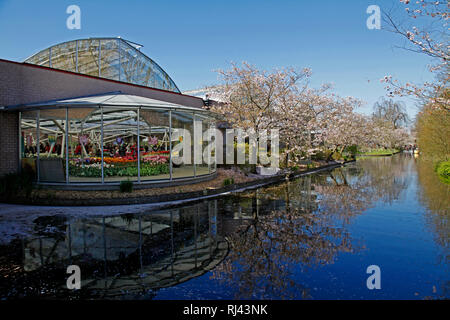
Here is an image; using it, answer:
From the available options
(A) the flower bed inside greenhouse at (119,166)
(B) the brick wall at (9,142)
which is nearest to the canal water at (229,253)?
(A) the flower bed inside greenhouse at (119,166)

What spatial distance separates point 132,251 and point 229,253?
5.93 ft

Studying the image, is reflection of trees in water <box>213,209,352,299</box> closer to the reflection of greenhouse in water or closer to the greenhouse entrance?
the reflection of greenhouse in water

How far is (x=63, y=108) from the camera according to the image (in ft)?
37.7

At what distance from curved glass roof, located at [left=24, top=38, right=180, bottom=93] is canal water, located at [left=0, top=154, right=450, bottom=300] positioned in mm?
12206

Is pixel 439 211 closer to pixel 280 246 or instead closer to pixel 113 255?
pixel 280 246

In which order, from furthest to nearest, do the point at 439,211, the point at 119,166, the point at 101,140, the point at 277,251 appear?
the point at 119,166 < the point at 101,140 < the point at 439,211 < the point at 277,251

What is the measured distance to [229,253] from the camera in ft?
18.4

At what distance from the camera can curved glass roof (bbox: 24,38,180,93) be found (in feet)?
61.7

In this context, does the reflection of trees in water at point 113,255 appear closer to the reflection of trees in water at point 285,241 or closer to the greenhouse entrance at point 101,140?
the reflection of trees in water at point 285,241

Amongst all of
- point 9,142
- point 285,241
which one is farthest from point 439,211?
point 9,142

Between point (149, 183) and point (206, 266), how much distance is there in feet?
23.7
